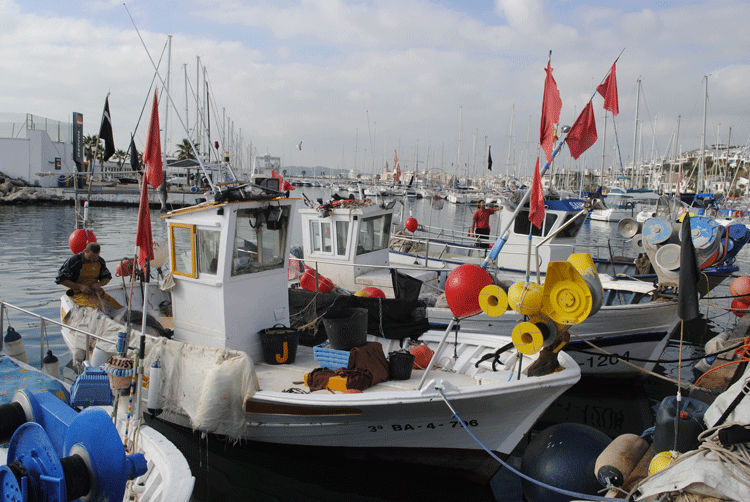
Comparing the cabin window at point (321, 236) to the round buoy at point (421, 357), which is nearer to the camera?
the round buoy at point (421, 357)

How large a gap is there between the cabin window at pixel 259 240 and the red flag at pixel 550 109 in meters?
3.62

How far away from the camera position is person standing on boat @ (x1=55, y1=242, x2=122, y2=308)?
763 cm

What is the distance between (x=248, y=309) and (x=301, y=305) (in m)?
1.49

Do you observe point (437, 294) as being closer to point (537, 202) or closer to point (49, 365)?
point (537, 202)

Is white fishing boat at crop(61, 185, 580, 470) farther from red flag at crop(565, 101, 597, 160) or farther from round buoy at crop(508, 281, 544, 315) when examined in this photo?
red flag at crop(565, 101, 597, 160)

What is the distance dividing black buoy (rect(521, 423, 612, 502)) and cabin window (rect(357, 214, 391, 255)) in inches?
232

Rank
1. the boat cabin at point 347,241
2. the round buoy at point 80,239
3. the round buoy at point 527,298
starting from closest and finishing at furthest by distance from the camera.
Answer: the round buoy at point 527,298 < the round buoy at point 80,239 < the boat cabin at point 347,241

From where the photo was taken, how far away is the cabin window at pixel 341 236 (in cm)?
1091

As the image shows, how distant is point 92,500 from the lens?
329 cm

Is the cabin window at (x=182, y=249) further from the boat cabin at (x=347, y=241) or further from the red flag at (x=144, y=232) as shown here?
the boat cabin at (x=347, y=241)

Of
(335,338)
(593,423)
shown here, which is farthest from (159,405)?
(593,423)

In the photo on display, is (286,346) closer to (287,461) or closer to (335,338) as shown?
(335,338)

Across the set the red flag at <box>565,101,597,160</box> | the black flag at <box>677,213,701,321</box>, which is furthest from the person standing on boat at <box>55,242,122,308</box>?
the black flag at <box>677,213,701,321</box>

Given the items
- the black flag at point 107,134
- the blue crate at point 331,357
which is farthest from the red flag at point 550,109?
the black flag at point 107,134
